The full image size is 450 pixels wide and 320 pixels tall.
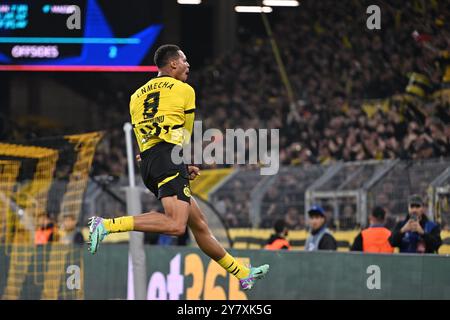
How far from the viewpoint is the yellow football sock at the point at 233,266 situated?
357 inches

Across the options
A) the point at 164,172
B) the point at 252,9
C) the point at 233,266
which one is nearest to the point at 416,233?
the point at 233,266

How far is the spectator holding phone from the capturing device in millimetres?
11859

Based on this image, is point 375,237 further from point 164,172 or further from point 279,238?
point 164,172

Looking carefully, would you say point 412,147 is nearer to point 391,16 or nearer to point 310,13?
point 391,16

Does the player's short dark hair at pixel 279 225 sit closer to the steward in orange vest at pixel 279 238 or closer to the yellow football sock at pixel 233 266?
the steward in orange vest at pixel 279 238

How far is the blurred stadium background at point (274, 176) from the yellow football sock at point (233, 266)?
303cm

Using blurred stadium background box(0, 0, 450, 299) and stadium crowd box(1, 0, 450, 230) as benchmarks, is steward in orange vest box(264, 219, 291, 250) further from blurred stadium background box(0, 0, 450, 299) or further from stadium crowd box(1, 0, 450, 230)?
stadium crowd box(1, 0, 450, 230)

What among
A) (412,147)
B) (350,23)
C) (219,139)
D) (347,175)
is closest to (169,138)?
(347,175)

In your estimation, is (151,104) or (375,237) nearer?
(151,104)

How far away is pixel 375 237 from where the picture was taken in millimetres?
12727

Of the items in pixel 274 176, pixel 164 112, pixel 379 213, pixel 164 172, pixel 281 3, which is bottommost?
pixel 379 213

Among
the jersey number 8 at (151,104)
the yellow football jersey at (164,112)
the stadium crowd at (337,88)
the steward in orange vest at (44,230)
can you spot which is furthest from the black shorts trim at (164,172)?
the steward in orange vest at (44,230)

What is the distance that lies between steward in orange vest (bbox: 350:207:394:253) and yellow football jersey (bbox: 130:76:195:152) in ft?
13.7

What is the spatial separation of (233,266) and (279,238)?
17.4 feet
